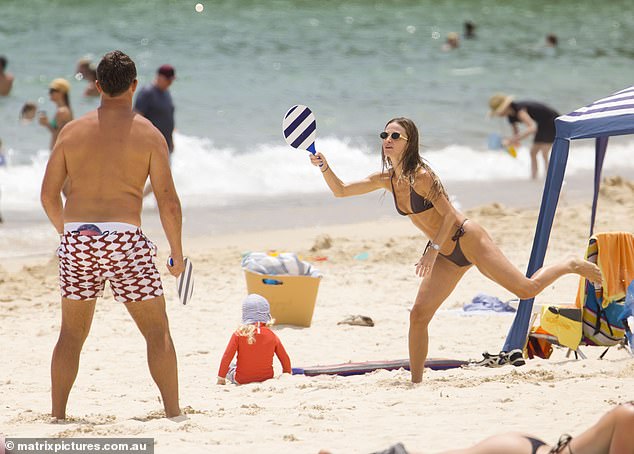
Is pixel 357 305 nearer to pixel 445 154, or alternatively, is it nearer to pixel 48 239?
pixel 48 239

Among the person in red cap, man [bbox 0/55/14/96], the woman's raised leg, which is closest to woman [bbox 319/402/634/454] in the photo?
the woman's raised leg

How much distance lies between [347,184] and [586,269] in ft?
4.59

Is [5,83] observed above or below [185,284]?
above

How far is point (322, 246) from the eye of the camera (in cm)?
1070

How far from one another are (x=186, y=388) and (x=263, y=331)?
1.81 feet

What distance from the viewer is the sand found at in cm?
502

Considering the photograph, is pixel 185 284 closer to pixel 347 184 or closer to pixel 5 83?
pixel 347 184

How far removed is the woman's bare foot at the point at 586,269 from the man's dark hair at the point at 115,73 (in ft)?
8.64

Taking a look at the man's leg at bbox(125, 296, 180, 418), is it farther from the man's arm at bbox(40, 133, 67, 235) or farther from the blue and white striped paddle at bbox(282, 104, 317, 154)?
the blue and white striped paddle at bbox(282, 104, 317, 154)

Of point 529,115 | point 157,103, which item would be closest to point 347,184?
point 157,103

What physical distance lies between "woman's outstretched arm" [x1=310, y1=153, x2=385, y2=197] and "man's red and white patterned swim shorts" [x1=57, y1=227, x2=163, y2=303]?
4.18 ft

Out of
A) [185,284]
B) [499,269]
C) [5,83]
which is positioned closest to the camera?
[185,284]

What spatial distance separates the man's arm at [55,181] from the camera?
16.6ft

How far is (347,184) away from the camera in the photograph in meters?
6.11
